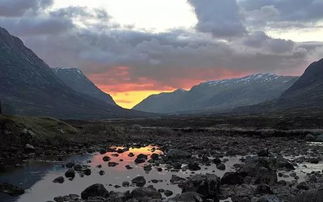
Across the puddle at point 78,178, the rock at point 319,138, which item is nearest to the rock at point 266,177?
the puddle at point 78,178

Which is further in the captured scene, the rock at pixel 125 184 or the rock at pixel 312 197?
the rock at pixel 125 184

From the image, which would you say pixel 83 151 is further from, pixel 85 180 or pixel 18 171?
pixel 85 180

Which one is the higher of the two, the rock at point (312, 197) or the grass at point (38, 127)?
the grass at point (38, 127)

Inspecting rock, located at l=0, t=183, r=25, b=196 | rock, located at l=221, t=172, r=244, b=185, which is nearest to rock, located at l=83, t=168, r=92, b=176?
rock, located at l=0, t=183, r=25, b=196

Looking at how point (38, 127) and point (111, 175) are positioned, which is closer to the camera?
point (111, 175)

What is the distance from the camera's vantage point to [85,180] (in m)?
47.8

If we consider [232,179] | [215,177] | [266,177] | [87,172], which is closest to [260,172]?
[266,177]

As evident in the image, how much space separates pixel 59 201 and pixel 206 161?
94.3 ft

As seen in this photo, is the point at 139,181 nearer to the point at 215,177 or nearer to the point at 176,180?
the point at 176,180

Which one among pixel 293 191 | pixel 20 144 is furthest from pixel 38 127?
pixel 293 191

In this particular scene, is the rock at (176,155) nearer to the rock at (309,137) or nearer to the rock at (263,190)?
the rock at (263,190)

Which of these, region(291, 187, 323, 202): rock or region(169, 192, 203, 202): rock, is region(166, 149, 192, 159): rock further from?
region(291, 187, 323, 202): rock

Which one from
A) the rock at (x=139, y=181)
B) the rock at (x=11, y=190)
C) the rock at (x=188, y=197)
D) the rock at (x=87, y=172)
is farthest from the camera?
the rock at (x=87, y=172)

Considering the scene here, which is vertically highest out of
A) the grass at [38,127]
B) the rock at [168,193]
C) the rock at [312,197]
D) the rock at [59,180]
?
the grass at [38,127]
